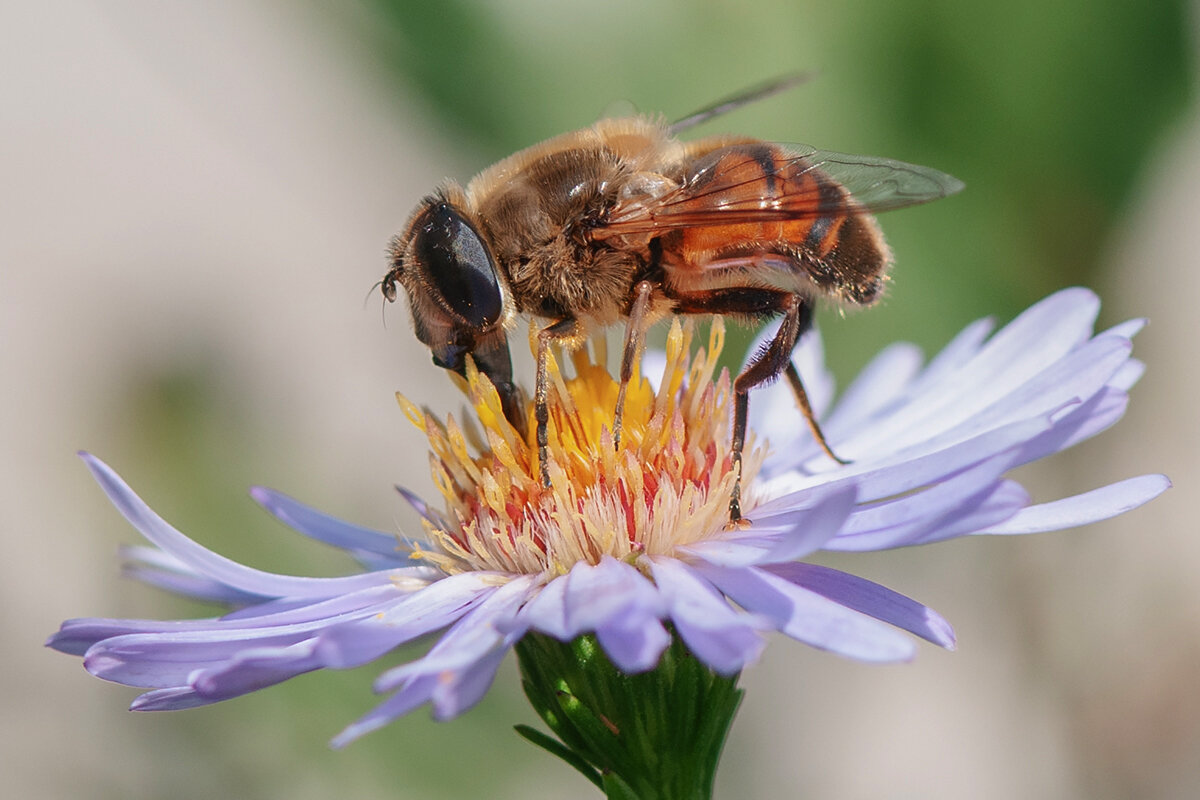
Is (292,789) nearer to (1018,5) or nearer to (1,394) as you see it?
(1018,5)

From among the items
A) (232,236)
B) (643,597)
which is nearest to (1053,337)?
(643,597)

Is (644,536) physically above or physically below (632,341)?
below

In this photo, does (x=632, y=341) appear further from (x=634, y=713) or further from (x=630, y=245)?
(x=634, y=713)

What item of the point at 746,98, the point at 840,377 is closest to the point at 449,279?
the point at 746,98

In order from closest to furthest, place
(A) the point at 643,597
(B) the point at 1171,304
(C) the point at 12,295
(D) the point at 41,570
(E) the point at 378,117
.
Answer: (A) the point at 643,597
(B) the point at 1171,304
(D) the point at 41,570
(E) the point at 378,117
(C) the point at 12,295

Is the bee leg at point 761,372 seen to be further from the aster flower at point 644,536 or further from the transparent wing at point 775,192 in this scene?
the transparent wing at point 775,192
